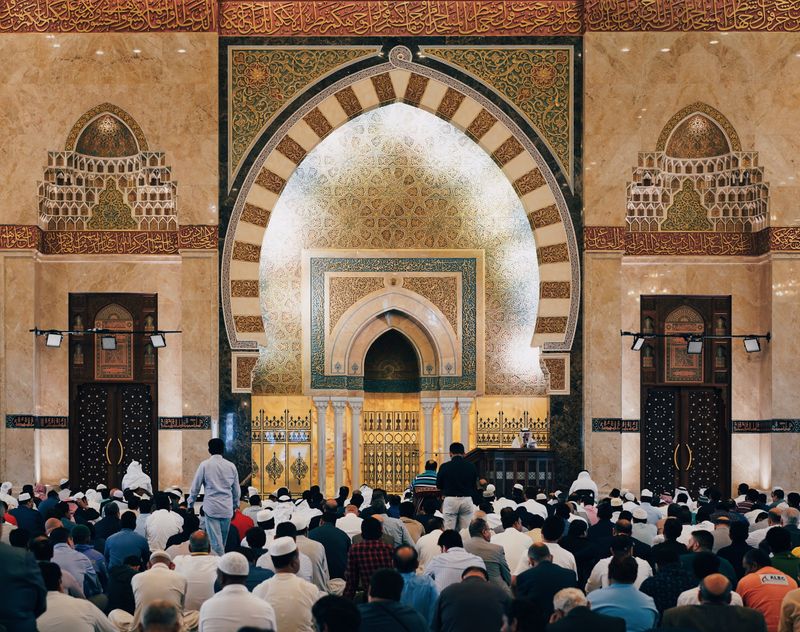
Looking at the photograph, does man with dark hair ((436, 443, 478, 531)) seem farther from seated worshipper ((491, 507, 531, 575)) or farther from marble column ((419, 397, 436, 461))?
marble column ((419, 397, 436, 461))

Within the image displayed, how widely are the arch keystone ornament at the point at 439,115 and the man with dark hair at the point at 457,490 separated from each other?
3.99 metres

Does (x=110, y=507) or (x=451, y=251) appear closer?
(x=110, y=507)

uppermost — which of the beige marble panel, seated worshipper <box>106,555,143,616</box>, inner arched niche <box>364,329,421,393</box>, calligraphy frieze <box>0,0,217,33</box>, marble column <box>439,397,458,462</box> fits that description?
calligraphy frieze <box>0,0,217,33</box>

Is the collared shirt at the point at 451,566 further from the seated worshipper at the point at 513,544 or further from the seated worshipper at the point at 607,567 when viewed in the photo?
the seated worshipper at the point at 513,544

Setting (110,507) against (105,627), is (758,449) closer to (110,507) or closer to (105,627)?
(110,507)

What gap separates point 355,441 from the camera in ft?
44.1

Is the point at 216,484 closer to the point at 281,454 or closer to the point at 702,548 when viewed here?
the point at 702,548

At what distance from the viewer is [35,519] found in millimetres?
8250

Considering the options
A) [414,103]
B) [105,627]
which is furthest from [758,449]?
[105,627]

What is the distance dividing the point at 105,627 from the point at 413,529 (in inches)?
124

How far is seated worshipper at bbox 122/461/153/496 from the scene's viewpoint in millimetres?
11211

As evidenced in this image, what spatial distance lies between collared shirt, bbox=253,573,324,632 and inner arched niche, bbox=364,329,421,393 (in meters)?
9.07

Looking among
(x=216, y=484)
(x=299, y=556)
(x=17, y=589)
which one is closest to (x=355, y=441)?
(x=216, y=484)

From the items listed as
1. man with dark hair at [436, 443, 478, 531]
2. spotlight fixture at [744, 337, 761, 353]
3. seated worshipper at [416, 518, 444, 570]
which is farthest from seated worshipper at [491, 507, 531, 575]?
spotlight fixture at [744, 337, 761, 353]
